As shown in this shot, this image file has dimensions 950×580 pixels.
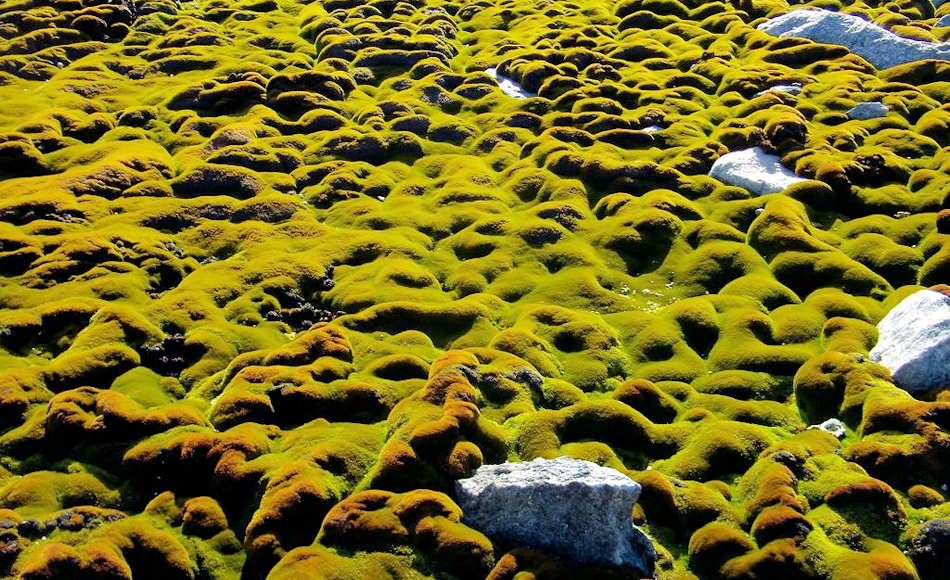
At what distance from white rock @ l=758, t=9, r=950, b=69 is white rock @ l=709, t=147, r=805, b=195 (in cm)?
2714

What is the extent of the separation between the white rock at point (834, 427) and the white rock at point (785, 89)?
41.9 meters

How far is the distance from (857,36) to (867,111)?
62.9 feet

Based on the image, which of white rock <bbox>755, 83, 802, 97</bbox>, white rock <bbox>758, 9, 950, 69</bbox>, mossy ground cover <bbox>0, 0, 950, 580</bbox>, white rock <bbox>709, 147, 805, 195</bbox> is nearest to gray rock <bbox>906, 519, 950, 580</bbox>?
mossy ground cover <bbox>0, 0, 950, 580</bbox>

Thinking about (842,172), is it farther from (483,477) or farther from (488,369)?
(483,477)

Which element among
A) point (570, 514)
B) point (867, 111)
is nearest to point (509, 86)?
point (867, 111)

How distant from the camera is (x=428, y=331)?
123ft

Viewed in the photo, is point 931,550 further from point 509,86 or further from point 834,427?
point 509,86

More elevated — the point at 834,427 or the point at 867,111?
the point at 867,111

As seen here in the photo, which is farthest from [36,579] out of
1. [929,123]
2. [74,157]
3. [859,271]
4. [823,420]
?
[929,123]

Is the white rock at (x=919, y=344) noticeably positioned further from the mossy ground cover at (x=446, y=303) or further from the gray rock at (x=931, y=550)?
the gray rock at (x=931, y=550)

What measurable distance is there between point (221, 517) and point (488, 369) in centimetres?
1169

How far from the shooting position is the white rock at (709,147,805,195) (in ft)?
166

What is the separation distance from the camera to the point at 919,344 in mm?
31859

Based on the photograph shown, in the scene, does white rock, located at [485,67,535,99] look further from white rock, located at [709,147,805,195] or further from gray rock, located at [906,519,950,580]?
gray rock, located at [906,519,950,580]
